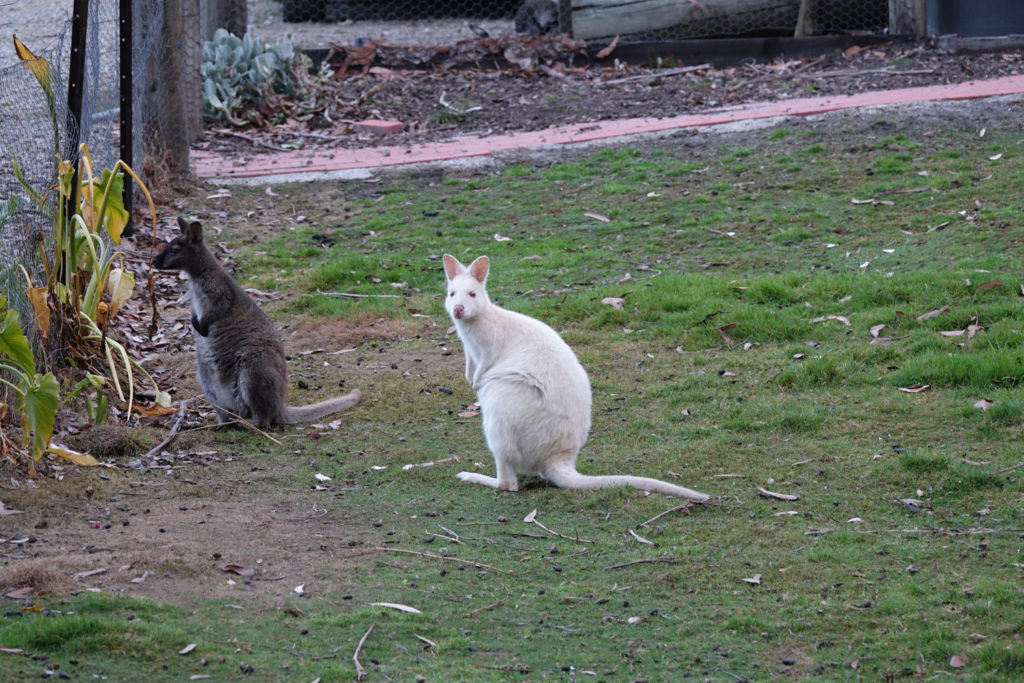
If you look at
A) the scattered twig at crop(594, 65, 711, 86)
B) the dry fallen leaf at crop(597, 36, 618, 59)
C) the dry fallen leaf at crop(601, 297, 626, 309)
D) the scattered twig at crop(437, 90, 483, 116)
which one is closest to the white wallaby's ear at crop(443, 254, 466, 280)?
the dry fallen leaf at crop(601, 297, 626, 309)

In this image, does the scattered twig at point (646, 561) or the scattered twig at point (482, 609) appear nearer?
the scattered twig at point (482, 609)

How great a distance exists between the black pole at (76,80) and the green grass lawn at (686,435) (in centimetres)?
178

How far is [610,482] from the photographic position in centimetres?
499

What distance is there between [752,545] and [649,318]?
3.17 m

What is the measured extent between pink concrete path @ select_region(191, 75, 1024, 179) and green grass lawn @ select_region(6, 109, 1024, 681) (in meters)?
0.65

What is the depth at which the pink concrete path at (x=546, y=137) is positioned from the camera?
36.4 ft

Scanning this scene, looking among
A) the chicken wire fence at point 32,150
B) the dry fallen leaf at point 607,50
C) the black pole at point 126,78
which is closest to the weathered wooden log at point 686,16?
the dry fallen leaf at point 607,50

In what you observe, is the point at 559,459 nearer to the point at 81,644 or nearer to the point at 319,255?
the point at 81,644

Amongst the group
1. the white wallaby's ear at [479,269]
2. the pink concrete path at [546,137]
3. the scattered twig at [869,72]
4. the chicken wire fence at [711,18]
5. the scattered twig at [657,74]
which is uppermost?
the chicken wire fence at [711,18]

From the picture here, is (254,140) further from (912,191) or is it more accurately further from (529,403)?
(529,403)

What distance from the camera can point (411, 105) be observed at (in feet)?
43.0

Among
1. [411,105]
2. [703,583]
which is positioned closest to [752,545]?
[703,583]

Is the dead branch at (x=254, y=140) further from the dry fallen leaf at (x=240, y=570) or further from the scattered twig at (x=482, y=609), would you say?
the scattered twig at (x=482, y=609)

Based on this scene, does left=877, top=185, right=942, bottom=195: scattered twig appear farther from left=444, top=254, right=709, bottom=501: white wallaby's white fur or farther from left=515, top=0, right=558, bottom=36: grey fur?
left=515, top=0, right=558, bottom=36: grey fur
